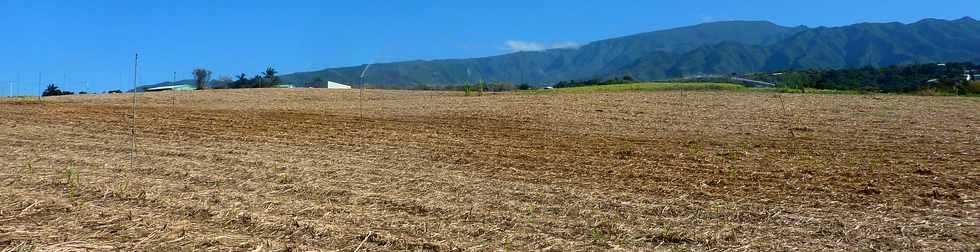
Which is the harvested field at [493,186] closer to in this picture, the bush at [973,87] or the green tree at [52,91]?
the bush at [973,87]

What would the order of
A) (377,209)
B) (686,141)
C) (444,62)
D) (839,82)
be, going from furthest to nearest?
(444,62) → (839,82) → (686,141) → (377,209)

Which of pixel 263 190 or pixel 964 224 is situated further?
pixel 263 190

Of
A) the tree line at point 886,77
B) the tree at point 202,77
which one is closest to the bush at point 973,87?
the tree line at point 886,77

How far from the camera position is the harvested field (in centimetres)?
698

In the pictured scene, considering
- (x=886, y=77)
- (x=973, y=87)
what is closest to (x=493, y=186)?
(x=973, y=87)

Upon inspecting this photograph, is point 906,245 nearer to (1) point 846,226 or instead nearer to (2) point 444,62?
(1) point 846,226

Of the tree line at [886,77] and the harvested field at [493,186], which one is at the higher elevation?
the tree line at [886,77]

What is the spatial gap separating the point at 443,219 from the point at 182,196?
3289 mm

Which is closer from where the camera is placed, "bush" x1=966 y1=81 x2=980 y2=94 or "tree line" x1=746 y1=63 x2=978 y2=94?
"bush" x1=966 y1=81 x2=980 y2=94

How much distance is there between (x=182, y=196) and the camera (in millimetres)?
9117

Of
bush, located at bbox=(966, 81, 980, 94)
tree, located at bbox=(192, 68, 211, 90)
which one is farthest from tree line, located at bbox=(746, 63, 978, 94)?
tree, located at bbox=(192, 68, 211, 90)

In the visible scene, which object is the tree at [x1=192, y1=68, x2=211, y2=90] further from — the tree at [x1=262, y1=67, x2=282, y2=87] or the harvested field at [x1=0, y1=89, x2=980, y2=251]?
the harvested field at [x1=0, y1=89, x2=980, y2=251]

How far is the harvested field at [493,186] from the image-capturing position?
22.9 ft

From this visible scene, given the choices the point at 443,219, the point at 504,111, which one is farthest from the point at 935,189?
the point at 504,111
